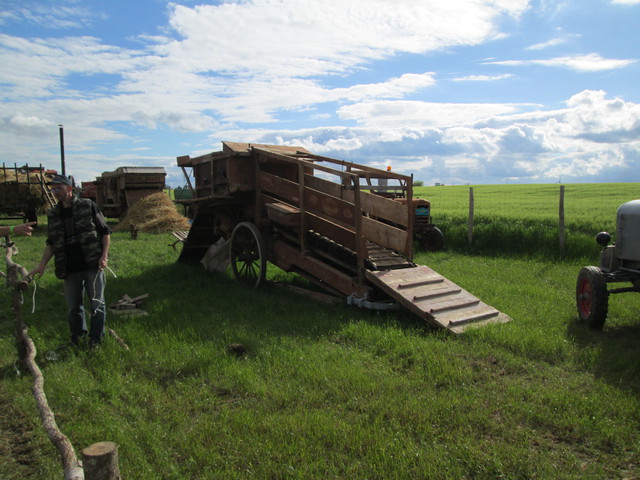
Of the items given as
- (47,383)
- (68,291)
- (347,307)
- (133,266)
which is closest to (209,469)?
(47,383)

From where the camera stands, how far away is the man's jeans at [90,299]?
5.57m

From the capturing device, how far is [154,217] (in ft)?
67.4

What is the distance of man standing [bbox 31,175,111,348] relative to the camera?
17.8 ft

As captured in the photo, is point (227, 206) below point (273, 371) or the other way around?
the other way around

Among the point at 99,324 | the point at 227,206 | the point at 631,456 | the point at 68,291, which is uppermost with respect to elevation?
the point at 227,206

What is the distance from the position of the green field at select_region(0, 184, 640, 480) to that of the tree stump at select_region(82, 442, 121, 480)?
2.57 ft

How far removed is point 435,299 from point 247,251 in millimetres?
4029

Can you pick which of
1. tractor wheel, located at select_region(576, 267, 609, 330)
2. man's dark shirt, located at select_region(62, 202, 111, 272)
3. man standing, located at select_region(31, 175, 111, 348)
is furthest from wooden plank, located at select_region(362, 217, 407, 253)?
man's dark shirt, located at select_region(62, 202, 111, 272)

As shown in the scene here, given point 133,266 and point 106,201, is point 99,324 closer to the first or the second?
point 133,266

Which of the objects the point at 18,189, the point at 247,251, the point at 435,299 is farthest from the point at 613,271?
the point at 18,189

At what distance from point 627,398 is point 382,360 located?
2167 millimetres

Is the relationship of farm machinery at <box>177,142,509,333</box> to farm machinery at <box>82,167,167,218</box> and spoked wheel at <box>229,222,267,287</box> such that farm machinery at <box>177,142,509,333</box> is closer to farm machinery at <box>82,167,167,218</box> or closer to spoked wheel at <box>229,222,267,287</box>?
spoked wheel at <box>229,222,267,287</box>

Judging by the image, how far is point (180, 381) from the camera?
4.75 meters

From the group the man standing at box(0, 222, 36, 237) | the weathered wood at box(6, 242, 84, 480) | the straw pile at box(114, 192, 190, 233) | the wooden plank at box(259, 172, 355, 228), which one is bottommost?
the weathered wood at box(6, 242, 84, 480)
